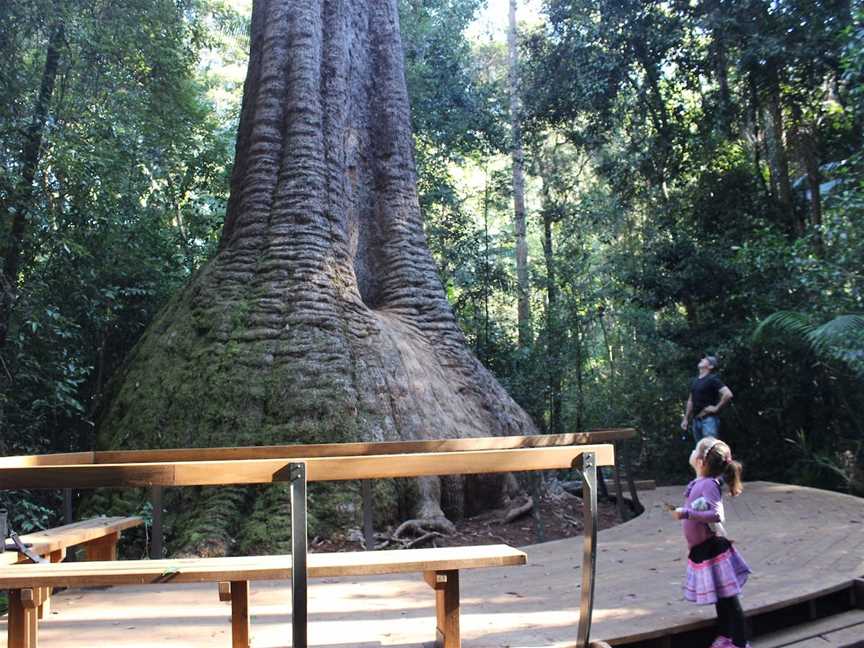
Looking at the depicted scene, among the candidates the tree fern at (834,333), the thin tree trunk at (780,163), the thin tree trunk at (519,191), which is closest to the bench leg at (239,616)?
the tree fern at (834,333)

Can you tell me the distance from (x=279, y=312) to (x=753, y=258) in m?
7.14

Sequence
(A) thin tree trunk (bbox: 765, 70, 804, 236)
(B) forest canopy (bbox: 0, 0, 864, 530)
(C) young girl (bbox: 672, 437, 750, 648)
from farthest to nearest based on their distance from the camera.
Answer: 1. (A) thin tree trunk (bbox: 765, 70, 804, 236)
2. (B) forest canopy (bbox: 0, 0, 864, 530)
3. (C) young girl (bbox: 672, 437, 750, 648)

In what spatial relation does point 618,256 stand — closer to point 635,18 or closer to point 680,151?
point 680,151

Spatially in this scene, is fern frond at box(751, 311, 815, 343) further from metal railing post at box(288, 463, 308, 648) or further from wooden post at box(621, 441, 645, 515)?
metal railing post at box(288, 463, 308, 648)

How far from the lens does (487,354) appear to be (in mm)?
15352

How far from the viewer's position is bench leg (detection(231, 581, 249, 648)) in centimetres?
311

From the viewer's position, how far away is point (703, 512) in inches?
149

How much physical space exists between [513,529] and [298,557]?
471cm

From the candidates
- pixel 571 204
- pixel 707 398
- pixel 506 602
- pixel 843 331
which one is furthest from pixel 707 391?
pixel 571 204

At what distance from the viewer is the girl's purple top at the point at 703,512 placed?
3.78m

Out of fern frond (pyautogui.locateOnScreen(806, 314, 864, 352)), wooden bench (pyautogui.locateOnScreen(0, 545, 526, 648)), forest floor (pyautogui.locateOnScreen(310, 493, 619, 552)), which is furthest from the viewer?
fern frond (pyautogui.locateOnScreen(806, 314, 864, 352))

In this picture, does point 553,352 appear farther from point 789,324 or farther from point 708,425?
point 708,425

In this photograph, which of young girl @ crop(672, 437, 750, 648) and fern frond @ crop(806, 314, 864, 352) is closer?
Answer: young girl @ crop(672, 437, 750, 648)

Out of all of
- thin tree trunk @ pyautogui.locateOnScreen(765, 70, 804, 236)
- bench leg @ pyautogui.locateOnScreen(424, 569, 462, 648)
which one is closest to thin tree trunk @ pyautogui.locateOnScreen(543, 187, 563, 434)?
thin tree trunk @ pyautogui.locateOnScreen(765, 70, 804, 236)
